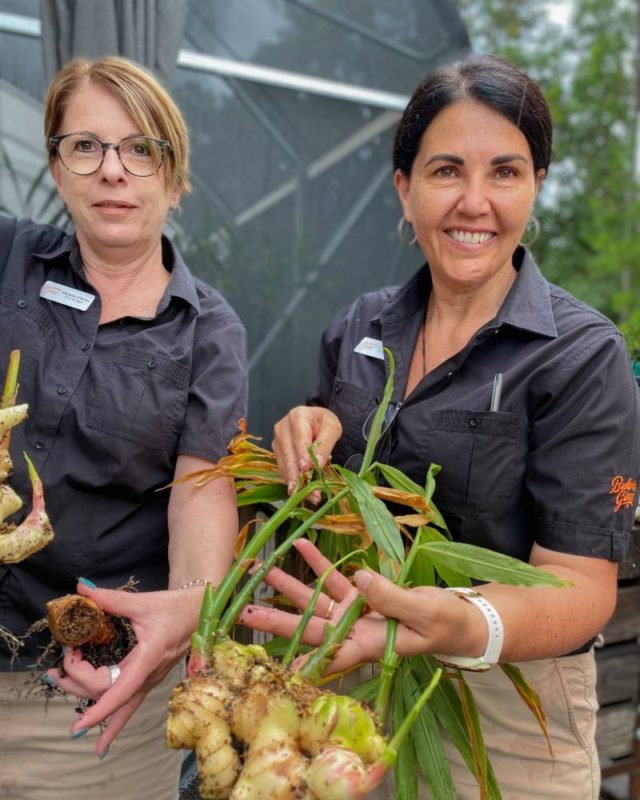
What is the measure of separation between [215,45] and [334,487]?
335 cm

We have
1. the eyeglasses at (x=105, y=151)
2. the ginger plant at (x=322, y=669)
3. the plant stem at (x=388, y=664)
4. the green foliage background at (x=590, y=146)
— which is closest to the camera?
the ginger plant at (x=322, y=669)

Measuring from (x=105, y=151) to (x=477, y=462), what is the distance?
977mm

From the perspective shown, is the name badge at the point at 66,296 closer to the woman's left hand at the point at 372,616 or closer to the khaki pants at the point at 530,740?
the woman's left hand at the point at 372,616

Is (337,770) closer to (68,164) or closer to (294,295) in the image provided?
(68,164)

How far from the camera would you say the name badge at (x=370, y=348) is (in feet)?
5.81

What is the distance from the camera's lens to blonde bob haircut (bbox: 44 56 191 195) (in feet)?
5.56

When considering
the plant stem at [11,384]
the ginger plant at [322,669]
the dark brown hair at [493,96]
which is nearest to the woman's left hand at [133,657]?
the ginger plant at [322,669]

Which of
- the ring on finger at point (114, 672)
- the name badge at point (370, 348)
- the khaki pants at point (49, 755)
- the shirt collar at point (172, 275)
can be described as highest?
the shirt collar at point (172, 275)

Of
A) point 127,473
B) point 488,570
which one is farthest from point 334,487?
point 127,473

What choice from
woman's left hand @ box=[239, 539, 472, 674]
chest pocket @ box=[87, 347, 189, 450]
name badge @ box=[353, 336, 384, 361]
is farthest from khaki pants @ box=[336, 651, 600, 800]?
chest pocket @ box=[87, 347, 189, 450]

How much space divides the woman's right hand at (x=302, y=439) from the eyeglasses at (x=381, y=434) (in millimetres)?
81

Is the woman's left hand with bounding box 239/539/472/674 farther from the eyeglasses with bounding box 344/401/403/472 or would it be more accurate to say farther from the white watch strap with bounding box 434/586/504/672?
the eyeglasses with bounding box 344/401/403/472

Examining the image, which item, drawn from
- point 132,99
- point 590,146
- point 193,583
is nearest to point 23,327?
point 132,99

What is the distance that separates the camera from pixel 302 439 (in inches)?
59.6
